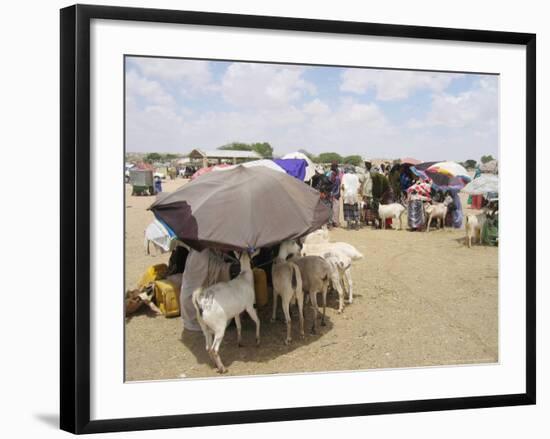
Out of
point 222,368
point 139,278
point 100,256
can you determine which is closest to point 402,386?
point 222,368

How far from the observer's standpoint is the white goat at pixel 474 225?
8.60 m

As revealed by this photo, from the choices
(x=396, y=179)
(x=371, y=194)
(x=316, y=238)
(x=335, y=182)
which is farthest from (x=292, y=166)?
(x=396, y=179)

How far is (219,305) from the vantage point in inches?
185

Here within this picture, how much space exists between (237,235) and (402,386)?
80.0 inches

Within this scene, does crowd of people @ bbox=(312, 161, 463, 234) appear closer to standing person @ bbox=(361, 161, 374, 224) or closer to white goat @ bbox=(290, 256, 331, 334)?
standing person @ bbox=(361, 161, 374, 224)

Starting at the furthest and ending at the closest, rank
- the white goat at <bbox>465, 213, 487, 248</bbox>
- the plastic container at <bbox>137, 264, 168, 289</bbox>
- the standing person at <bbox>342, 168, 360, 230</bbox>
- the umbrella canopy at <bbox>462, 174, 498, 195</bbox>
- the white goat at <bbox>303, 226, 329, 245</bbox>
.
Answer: the standing person at <bbox>342, 168, 360, 230</bbox> < the white goat at <bbox>465, 213, 487, 248</bbox> < the white goat at <bbox>303, 226, 329, 245</bbox> < the umbrella canopy at <bbox>462, 174, 498, 195</bbox> < the plastic container at <bbox>137, 264, 168, 289</bbox>

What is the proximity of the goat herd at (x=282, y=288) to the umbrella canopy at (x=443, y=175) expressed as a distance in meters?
6.06

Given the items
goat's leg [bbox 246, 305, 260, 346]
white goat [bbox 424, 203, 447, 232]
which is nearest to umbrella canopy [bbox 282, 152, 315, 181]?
white goat [bbox 424, 203, 447, 232]

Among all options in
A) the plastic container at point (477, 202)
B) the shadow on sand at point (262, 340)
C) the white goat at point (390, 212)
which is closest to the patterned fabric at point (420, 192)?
the white goat at point (390, 212)

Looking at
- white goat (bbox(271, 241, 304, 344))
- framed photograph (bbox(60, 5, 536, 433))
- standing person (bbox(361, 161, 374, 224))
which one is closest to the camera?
framed photograph (bbox(60, 5, 536, 433))

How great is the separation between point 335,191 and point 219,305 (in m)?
9.23

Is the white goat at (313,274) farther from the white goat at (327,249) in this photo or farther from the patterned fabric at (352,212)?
the patterned fabric at (352,212)

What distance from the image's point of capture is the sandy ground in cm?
463

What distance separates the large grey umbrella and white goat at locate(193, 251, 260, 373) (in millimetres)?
483
